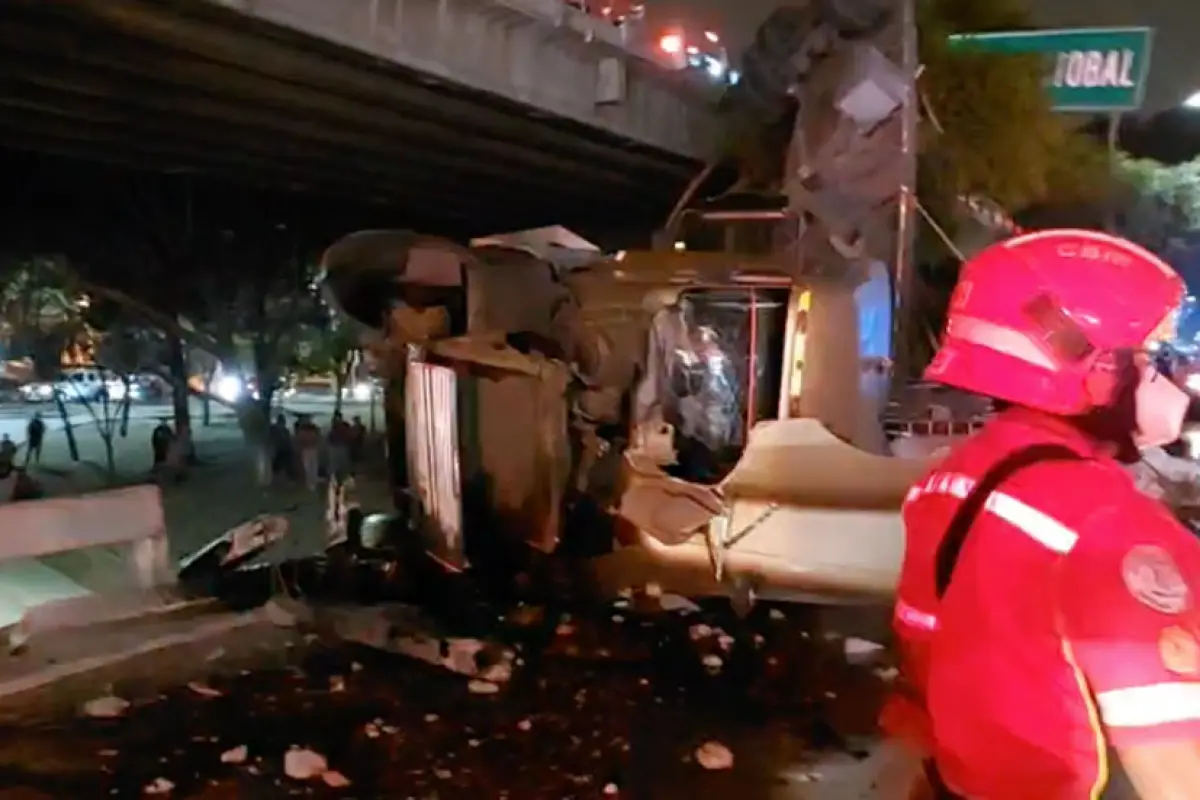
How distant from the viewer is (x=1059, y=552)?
2223 mm

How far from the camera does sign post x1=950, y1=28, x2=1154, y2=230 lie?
1402cm

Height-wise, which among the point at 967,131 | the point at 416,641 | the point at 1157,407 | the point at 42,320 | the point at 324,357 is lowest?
the point at 324,357

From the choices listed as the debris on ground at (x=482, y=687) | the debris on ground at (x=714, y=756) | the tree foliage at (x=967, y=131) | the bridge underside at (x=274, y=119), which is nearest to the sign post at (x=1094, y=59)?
the tree foliage at (x=967, y=131)

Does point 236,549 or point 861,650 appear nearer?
point 861,650

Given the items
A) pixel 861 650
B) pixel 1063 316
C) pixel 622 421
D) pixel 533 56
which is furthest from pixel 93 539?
pixel 533 56

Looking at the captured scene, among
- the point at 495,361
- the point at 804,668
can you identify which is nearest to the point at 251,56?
the point at 495,361

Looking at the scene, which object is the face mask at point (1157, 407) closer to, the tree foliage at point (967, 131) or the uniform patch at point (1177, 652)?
the uniform patch at point (1177, 652)

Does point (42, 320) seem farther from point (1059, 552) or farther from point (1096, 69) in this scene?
point (1059, 552)

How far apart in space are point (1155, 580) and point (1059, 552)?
16 cm

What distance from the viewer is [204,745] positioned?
19.4 ft

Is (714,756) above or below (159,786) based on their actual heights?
below

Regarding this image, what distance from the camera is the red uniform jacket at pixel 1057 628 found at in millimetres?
2119

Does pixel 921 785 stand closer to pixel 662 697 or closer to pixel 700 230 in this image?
pixel 662 697

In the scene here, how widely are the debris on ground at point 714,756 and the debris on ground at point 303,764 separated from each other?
1.67 meters
